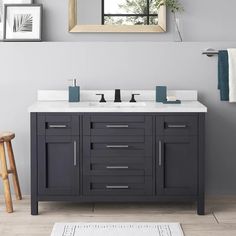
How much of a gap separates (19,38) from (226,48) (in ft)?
4.88

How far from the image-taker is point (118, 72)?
4508 millimetres

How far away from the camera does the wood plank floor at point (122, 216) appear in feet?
12.1

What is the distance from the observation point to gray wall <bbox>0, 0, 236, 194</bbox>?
448cm

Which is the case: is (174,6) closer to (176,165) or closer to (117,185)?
(176,165)

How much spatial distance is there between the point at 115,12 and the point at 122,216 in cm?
150

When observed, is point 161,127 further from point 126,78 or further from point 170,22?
point 170,22

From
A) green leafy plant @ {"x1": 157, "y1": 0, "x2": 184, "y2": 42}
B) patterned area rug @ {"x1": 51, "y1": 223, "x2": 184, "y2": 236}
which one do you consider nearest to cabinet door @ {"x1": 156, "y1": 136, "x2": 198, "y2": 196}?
patterned area rug @ {"x1": 51, "y1": 223, "x2": 184, "y2": 236}

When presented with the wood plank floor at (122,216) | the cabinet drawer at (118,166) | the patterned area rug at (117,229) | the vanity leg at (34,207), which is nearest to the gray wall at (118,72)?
the wood plank floor at (122,216)

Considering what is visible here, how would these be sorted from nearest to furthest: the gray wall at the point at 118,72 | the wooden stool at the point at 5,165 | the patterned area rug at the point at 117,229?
the patterned area rug at the point at 117,229 < the wooden stool at the point at 5,165 < the gray wall at the point at 118,72

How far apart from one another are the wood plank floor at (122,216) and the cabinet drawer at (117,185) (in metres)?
0.14

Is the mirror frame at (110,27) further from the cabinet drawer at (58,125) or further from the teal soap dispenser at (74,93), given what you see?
the cabinet drawer at (58,125)

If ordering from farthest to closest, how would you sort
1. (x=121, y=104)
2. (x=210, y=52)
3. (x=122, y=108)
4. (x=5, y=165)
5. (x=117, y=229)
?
(x=210, y=52), (x=121, y=104), (x=5, y=165), (x=122, y=108), (x=117, y=229)

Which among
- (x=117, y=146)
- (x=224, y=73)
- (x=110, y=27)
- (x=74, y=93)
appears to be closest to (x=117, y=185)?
(x=117, y=146)

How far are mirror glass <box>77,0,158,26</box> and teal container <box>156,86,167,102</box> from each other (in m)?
0.56
